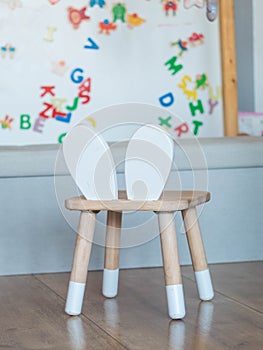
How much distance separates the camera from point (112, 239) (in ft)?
6.33

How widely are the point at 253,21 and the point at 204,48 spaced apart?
28 centimetres

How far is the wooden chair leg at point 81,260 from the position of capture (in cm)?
177

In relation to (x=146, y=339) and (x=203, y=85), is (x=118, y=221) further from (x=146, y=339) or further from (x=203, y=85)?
(x=203, y=85)

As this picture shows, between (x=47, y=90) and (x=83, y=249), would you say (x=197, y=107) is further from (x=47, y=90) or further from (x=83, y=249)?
(x=83, y=249)

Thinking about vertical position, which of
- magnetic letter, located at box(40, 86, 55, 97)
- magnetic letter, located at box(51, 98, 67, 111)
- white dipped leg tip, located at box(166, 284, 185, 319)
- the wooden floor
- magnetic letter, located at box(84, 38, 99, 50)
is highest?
magnetic letter, located at box(84, 38, 99, 50)

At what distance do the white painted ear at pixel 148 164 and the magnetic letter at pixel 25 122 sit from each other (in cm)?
196

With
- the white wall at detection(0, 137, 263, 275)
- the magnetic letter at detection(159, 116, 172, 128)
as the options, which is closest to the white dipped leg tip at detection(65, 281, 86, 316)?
the white wall at detection(0, 137, 263, 275)

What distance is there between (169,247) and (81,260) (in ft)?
0.70

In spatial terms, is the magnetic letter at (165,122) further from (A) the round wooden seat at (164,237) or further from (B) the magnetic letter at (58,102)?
(A) the round wooden seat at (164,237)

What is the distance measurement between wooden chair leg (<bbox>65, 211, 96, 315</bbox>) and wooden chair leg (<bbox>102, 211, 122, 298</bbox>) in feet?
0.51

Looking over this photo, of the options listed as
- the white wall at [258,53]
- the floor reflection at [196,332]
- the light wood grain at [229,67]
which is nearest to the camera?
the floor reflection at [196,332]

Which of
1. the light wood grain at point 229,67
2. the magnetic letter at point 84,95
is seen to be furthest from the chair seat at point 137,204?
the magnetic letter at point 84,95

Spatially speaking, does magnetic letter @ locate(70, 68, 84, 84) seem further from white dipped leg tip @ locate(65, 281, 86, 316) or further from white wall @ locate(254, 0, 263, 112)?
white dipped leg tip @ locate(65, 281, 86, 316)

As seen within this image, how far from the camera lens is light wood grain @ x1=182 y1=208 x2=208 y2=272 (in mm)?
1856
